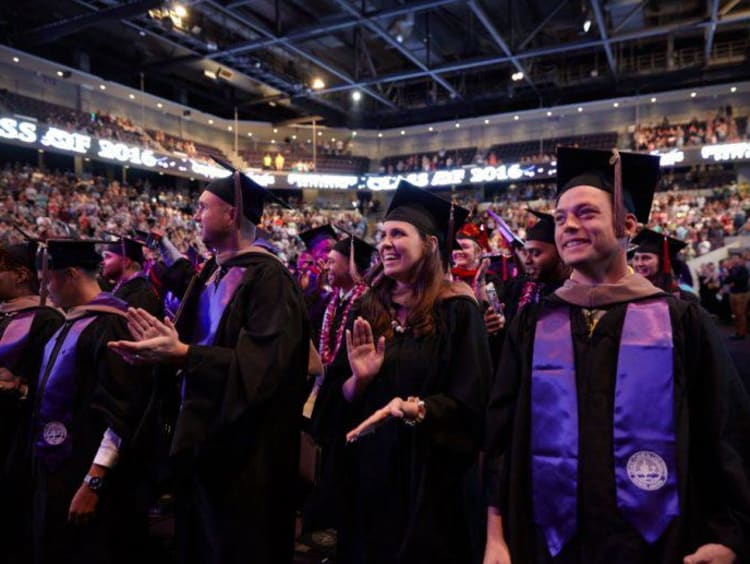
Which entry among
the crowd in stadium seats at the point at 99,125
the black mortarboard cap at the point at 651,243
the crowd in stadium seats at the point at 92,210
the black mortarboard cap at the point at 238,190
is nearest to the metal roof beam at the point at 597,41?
the crowd in stadium seats at the point at 92,210

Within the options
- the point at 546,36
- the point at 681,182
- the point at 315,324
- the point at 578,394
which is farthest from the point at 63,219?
the point at 681,182

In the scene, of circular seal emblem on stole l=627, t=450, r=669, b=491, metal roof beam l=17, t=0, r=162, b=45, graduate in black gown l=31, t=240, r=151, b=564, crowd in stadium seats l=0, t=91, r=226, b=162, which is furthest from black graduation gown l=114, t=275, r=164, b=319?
crowd in stadium seats l=0, t=91, r=226, b=162

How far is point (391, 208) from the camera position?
2594mm

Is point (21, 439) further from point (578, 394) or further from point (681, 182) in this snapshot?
point (681, 182)

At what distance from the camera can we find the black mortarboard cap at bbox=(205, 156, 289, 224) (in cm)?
259

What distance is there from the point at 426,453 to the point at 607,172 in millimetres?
1250

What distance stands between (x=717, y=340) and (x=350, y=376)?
143 centimetres

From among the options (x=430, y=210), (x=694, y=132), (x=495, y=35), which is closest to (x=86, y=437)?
(x=430, y=210)

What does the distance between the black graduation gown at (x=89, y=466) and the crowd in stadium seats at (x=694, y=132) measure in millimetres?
26635

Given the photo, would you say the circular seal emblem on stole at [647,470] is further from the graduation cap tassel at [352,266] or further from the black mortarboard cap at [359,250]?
the black mortarboard cap at [359,250]

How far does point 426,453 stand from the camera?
216 cm

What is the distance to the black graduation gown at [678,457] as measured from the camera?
1.50 meters

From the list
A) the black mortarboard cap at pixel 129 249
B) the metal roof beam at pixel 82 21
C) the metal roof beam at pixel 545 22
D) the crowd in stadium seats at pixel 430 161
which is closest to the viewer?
the black mortarboard cap at pixel 129 249

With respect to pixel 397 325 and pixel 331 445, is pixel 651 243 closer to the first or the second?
pixel 397 325
